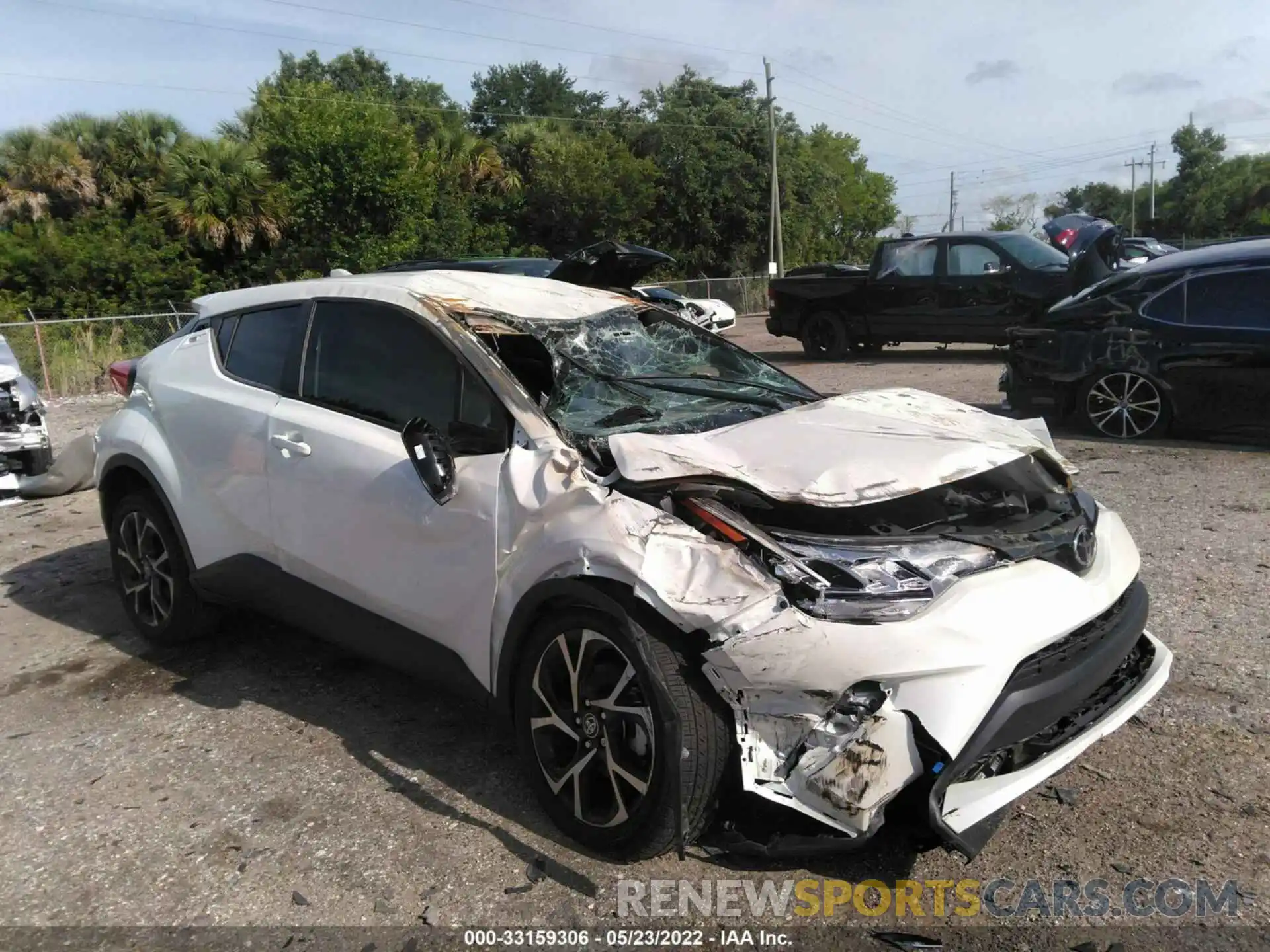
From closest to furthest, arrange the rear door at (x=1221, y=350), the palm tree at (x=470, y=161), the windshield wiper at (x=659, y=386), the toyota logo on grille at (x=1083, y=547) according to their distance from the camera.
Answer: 1. the toyota logo on grille at (x=1083, y=547)
2. the windshield wiper at (x=659, y=386)
3. the rear door at (x=1221, y=350)
4. the palm tree at (x=470, y=161)

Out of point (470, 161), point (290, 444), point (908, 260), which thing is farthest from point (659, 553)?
point (470, 161)

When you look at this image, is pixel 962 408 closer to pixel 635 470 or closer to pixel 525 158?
pixel 635 470

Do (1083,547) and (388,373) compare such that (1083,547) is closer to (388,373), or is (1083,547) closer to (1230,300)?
(388,373)

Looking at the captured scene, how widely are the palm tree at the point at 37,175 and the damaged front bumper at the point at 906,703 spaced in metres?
30.6

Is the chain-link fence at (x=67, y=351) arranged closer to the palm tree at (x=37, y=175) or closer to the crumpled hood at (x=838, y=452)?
the palm tree at (x=37, y=175)

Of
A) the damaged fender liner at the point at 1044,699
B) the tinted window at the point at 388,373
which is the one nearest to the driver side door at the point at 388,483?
the tinted window at the point at 388,373

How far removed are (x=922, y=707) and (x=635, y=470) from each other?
3.29 ft

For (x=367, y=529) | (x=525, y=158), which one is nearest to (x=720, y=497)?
(x=367, y=529)

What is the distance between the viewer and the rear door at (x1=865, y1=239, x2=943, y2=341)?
14133 mm

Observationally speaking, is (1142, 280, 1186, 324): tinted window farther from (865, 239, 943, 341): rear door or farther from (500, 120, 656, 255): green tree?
(500, 120, 656, 255): green tree

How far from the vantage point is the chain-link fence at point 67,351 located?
624 inches

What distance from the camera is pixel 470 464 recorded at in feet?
11.0

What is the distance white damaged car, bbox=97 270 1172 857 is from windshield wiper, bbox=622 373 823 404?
22mm

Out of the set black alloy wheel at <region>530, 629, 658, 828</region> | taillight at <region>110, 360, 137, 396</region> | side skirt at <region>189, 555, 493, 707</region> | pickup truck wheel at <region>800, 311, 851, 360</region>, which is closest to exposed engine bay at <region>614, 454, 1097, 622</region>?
black alloy wheel at <region>530, 629, 658, 828</region>
